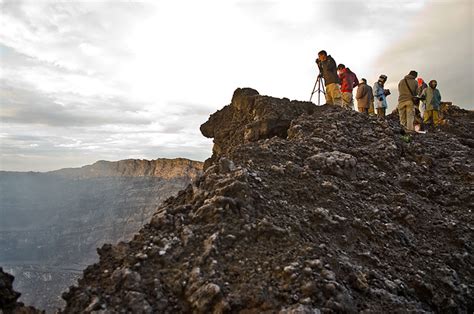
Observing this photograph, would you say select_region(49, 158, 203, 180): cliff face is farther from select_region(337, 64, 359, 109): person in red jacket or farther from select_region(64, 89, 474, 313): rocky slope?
select_region(64, 89, 474, 313): rocky slope

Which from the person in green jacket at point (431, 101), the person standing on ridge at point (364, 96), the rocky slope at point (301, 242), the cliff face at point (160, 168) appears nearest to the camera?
the rocky slope at point (301, 242)

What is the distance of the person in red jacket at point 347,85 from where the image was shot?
15.2m

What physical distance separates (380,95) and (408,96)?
8.59 ft

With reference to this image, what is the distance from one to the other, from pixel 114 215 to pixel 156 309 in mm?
179653

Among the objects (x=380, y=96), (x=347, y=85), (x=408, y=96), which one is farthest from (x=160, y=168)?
(x=408, y=96)

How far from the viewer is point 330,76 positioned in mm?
14703

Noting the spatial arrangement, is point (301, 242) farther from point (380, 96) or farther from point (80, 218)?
point (80, 218)

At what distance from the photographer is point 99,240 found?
6220 inches

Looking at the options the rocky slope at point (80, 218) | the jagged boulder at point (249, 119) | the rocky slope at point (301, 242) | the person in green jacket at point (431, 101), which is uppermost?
the person in green jacket at point (431, 101)

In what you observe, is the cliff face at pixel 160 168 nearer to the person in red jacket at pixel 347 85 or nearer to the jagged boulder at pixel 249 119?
the jagged boulder at pixel 249 119

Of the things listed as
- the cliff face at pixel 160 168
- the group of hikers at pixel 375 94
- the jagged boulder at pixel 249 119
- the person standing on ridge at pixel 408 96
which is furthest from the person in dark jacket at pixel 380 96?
the cliff face at pixel 160 168

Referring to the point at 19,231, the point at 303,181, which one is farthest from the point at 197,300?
the point at 19,231

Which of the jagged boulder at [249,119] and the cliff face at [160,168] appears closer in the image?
the jagged boulder at [249,119]

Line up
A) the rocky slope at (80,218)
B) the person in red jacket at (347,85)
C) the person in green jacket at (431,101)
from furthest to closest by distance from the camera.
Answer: the rocky slope at (80,218) < the person in green jacket at (431,101) < the person in red jacket at (347,85)
